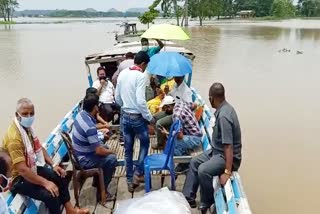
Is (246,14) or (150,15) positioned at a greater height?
(150,15)

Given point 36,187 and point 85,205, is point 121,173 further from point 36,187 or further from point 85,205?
→ point 36,187

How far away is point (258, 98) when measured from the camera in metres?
13.7

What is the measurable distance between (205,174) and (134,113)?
3.67ft

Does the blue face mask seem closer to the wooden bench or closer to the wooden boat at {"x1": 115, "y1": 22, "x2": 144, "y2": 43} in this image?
the wooden bench

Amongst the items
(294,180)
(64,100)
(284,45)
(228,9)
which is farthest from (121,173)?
(228,9)

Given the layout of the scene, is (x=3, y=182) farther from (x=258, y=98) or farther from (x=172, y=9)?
(x=172, y=9)

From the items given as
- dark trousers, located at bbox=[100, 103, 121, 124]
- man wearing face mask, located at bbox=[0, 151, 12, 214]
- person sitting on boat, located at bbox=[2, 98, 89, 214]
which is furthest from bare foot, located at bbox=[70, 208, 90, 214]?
dark trousers, located at bbox=[100, 103, 121, 124]

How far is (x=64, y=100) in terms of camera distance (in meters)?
13.7

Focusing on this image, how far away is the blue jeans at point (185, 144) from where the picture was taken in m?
5.12

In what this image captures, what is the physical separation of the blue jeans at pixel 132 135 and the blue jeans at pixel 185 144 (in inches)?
23.2

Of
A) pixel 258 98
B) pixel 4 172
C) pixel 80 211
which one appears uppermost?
pixel 4 172

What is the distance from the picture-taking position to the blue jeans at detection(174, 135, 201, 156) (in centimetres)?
512

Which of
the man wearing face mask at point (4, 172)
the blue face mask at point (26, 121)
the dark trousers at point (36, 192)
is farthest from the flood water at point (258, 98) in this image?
the man wearing face mask at point (4, 172)

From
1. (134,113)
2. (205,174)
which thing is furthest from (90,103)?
(205,174)
